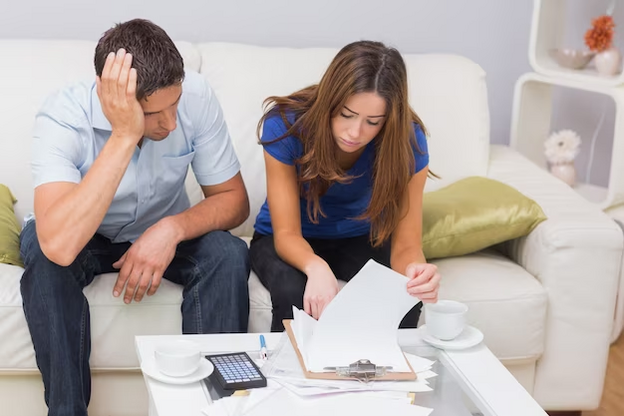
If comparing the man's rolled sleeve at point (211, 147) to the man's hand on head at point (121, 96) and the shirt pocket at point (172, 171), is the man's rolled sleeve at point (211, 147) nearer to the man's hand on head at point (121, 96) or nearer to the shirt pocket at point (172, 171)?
the shirt pocket at point (172, 171)

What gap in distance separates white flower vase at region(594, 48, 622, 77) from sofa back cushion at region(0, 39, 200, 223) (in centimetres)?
145

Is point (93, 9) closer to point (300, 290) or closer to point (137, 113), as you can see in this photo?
point (137, 113)

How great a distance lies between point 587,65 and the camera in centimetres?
279

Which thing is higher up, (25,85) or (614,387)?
(25,85)

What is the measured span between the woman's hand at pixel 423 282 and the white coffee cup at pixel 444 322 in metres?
0.03

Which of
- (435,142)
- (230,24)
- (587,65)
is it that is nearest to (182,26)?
(230,24)

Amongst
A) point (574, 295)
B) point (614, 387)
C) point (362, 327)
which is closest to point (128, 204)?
point (362, 327)

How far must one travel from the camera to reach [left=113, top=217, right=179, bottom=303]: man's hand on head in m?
1.77

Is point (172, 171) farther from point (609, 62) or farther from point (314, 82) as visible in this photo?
point (609, 62)

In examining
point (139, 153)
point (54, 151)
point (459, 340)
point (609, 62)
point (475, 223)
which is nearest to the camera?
point (459, 340)

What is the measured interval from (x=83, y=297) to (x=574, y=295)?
1.05 meters

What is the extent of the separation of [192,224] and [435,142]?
813mm

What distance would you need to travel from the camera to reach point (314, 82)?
234 centimetres

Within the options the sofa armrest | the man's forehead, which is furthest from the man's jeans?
the sofa armrest
